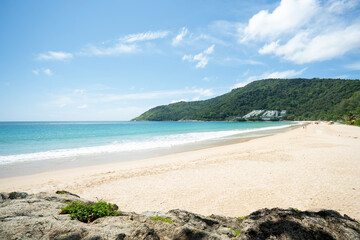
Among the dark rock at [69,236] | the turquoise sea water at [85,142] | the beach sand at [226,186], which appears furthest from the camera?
the turquoise sea water at [85,142]

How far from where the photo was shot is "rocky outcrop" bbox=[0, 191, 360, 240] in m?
2.41

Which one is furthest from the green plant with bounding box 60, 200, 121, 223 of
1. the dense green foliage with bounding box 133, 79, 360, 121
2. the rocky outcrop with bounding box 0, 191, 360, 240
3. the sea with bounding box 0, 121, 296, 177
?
the dense green foliage with bounding box 133, 79, 360, 121

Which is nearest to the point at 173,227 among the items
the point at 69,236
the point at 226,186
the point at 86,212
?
the point at 69,236

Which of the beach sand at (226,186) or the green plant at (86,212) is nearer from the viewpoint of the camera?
the green plant at (86,212)

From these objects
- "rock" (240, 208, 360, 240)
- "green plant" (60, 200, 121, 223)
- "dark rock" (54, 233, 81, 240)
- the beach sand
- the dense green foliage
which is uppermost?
the dense green foliage

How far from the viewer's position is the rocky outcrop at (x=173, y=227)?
2412 mm

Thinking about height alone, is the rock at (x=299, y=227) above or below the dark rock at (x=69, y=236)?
below

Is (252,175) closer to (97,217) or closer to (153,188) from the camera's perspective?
(153,188)

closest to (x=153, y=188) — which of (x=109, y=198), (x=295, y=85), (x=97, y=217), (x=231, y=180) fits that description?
(x=109, y=198)

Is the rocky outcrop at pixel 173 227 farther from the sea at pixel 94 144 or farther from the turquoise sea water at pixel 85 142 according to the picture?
the turquoise sea water at pixel 85 142

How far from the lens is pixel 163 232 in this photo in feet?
8.87

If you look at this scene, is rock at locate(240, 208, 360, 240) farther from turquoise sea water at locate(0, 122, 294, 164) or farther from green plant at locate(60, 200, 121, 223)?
turquoise sea water at locate(0, 122, 294, 164)

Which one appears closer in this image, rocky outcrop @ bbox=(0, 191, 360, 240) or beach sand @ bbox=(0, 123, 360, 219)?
rocky outcrop @ bbox=(0, 191, 360, 240)

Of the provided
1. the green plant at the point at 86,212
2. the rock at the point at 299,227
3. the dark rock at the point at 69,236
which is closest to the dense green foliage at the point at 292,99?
the rock at the point at 299,227
